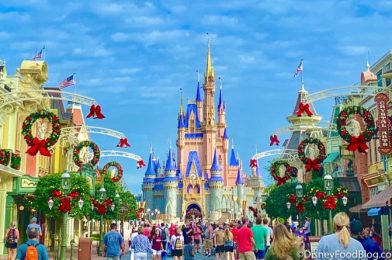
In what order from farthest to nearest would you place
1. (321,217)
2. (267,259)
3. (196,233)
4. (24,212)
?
(321,217), (24,212), (196,233), (267,259)

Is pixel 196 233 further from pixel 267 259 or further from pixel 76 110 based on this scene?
pixel 76 110

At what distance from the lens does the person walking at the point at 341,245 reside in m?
6.35

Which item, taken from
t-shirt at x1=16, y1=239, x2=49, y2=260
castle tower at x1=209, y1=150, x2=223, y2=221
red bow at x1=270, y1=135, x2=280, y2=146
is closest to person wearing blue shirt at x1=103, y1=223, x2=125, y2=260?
t-shirt at x1=16, y1=239, x2=49, y2=260

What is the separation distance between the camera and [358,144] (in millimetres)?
21422

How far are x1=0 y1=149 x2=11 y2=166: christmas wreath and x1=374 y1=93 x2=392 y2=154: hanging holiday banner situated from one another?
17150 mm

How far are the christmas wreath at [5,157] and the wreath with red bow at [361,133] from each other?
1515 cm

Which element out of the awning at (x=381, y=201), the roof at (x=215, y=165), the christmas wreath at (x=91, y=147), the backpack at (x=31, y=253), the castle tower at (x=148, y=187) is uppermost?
the roof at (x=215, y=165)

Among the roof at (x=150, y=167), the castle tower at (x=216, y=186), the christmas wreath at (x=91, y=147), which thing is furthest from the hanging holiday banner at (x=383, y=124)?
the roof at (x=150, y=167)

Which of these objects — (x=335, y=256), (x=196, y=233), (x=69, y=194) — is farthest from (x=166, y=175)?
(x=335, y=256)

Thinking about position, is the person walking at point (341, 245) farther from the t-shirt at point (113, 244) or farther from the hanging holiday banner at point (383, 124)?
the hanging holiday banner at point (383, 124)

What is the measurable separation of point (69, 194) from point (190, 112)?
4173 inches

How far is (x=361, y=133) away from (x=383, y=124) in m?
3.17

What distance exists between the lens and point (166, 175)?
113 meters

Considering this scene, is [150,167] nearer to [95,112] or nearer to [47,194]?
[47,194]
